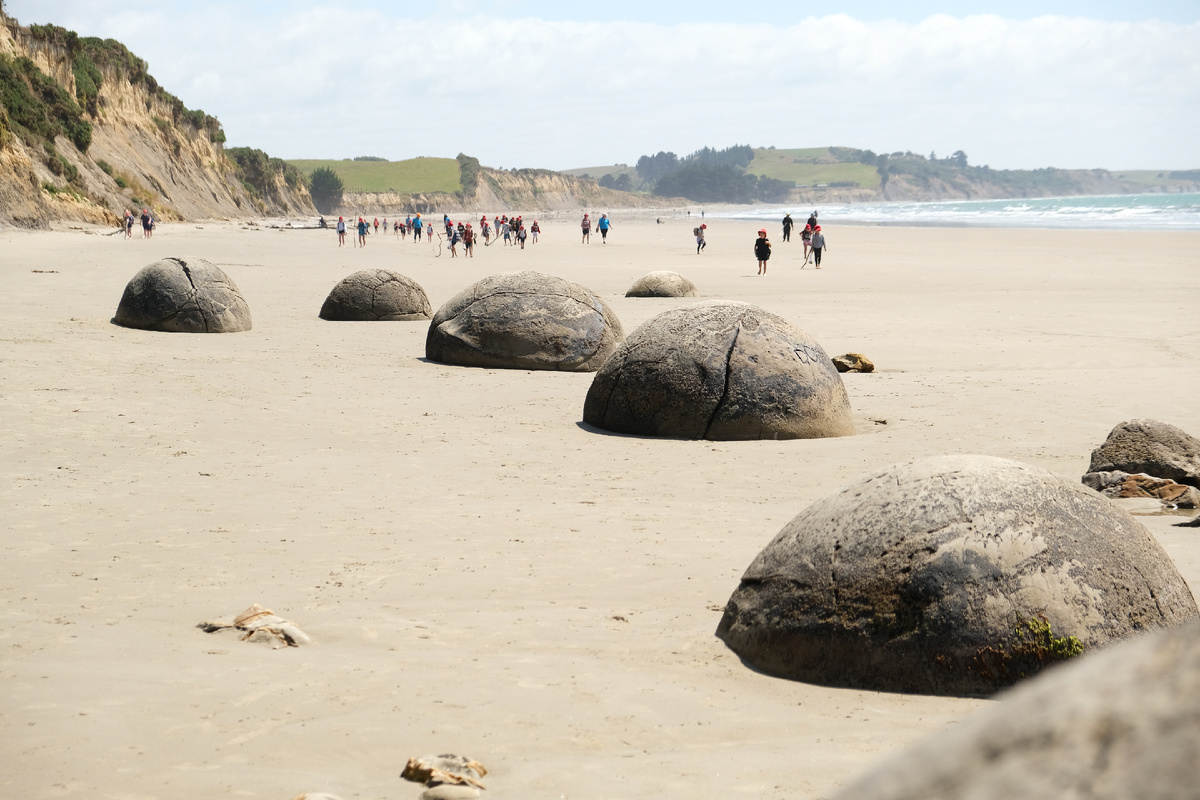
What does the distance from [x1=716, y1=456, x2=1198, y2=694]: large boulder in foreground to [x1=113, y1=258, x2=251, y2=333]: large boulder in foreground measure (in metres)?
14.0

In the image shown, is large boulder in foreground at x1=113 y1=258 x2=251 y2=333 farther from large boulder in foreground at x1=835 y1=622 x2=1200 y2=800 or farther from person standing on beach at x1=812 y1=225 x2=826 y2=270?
person standing on beach at x1=812 y1=225 x2=826 y2=270

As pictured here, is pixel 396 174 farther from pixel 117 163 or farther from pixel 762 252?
pixel 762 252

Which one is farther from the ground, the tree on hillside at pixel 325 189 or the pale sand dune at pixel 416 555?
the tree on hillside at pixel 325 189

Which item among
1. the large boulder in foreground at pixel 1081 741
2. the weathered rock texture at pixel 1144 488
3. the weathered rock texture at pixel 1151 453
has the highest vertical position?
the large boulder in foreground at pixel 1081 741

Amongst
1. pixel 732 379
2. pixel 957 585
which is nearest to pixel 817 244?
pixel 732 379

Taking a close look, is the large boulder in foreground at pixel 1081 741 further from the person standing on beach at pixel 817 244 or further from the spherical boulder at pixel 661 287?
the person standing on beach at pixel 817 244

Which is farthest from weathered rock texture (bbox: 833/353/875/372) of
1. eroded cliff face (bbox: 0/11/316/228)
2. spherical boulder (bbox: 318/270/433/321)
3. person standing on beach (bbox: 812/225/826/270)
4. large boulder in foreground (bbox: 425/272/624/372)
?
eroded cliff face (bbox: 0/11/316/228)

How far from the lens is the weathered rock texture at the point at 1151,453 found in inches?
316

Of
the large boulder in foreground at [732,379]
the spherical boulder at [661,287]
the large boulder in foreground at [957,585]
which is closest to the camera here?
the large boulder in foreground at [957,585]

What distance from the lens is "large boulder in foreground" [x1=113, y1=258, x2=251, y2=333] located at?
672 inches

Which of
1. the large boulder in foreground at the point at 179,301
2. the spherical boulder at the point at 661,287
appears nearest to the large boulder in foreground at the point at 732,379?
the large boulder in foreground at the point at 179,301

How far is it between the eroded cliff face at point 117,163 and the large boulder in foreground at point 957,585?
38.1 metres

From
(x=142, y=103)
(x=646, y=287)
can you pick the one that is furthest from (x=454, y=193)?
(x=646, y=287)

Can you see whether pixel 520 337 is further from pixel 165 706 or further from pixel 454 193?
pixel 454 193
